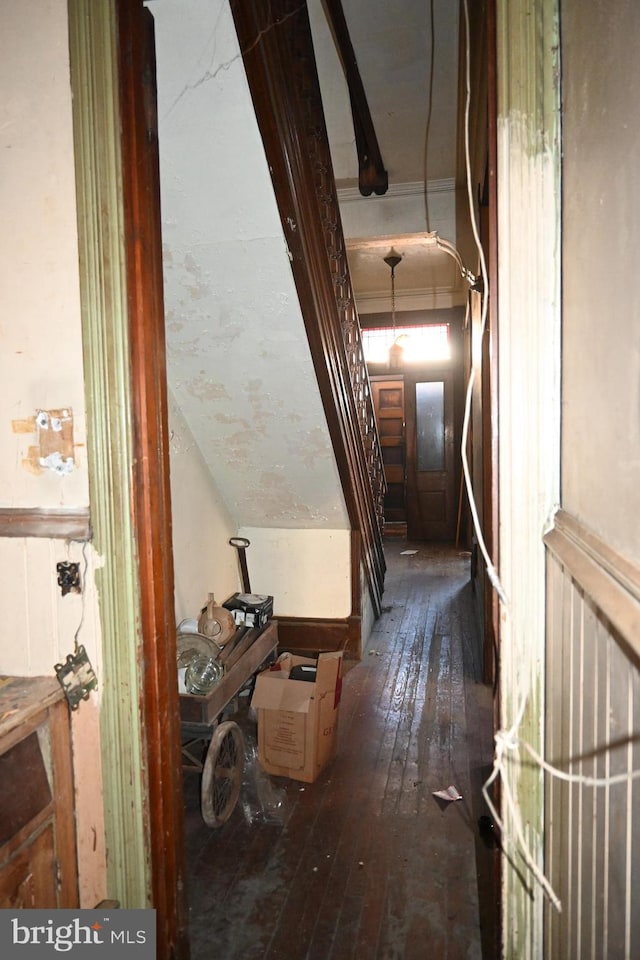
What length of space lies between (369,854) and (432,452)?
576 cm

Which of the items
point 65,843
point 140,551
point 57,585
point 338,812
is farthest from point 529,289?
point 338,812

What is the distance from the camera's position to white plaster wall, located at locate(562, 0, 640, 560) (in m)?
0.71

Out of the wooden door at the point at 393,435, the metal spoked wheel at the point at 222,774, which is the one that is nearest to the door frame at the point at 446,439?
the wooden door at the point at 393,435

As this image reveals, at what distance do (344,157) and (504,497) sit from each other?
441cm

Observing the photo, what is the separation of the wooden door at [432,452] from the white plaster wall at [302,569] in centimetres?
393

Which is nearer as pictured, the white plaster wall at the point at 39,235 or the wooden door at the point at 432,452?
the white plaster wall at the point at 39,235

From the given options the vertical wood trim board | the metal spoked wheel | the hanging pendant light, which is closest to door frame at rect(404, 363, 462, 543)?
the hanging pendant light

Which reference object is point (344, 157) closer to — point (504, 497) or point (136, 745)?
point (504, 497)

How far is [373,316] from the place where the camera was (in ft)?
24.8

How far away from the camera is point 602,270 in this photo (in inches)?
33.0

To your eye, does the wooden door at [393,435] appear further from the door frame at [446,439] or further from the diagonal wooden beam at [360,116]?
the diagonal wooden beam at [360,116]

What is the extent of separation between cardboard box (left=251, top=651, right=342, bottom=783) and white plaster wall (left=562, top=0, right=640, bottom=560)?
5.59 feet

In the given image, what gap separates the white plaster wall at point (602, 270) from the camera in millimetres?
714

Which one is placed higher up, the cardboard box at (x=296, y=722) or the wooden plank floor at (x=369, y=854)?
the cardboard box at (x=296, y=722)
